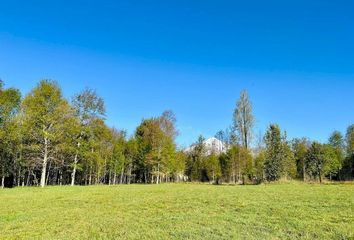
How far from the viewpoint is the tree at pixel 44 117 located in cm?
4141

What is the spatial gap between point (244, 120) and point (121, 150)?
27.2 meters

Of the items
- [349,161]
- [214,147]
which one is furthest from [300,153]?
[214,147]

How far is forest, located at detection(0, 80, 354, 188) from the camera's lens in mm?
42856

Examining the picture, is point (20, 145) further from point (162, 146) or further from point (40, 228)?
point (40, 228)

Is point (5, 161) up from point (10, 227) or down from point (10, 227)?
up

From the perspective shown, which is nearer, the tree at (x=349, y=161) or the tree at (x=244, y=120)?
the tree at (x=244, y=120)

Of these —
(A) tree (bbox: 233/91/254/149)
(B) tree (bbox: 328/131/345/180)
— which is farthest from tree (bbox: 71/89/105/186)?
(B) tree (bbox: 328/131/345/180)

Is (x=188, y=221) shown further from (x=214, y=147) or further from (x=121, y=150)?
(x=214, y=147)

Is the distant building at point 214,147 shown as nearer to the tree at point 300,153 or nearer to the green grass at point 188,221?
the tree at point 300,153

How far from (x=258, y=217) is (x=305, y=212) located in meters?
2.01

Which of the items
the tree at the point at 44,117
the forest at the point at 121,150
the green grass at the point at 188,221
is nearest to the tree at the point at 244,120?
the forest at the point at 121,150

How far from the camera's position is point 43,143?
4316 centimetres

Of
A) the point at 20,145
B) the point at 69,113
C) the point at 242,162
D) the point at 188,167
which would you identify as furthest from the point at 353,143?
the point at 20,145

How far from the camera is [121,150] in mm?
72125
